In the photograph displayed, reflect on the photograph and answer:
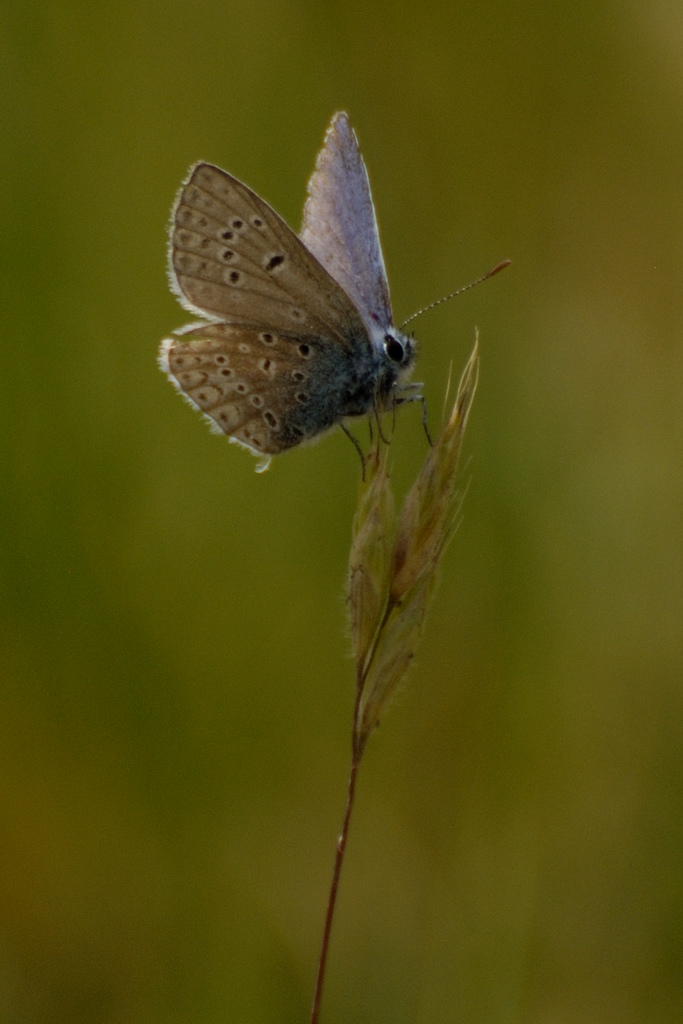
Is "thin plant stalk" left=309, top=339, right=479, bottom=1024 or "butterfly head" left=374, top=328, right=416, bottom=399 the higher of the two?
"butterfly head" left=374, top=328, right=416, bottom=399

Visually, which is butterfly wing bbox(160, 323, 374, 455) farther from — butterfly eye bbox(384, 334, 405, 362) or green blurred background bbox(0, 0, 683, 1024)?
green blurred background bbox(0, 0, 683, 1024)

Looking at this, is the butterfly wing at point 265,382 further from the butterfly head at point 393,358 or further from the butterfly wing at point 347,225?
the butterfly wing at point 347,225

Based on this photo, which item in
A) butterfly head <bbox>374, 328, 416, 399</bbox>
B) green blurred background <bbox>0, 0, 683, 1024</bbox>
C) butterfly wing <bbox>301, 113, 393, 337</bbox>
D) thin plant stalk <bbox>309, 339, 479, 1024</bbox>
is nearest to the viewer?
thin plant stalk <bbox>309, 339, 479, 1024</bbox>

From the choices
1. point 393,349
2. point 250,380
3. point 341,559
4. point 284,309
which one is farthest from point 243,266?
point 341,559

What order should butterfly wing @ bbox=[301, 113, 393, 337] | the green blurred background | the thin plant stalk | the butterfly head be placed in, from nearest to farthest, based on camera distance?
1. the thin plant stalk
2. the green blurred background
3. butterfly wing @ bbox=[301, 113, 393, 337]
4. the butterfly head

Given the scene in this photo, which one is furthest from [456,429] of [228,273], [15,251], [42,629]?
[15,251]

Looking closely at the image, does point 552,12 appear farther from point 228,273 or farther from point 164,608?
point 164,608

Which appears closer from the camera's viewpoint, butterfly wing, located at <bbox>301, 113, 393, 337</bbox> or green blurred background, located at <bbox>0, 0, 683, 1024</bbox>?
green blurred background, located at <bbox>0, 0, 683, 1024</bbox>

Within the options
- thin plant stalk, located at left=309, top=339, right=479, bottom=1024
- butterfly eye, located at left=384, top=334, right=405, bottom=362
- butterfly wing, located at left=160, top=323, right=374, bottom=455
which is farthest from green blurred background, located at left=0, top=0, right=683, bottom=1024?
thin plant stalk, located at left=309, top=339, right=479, bottom=1024
